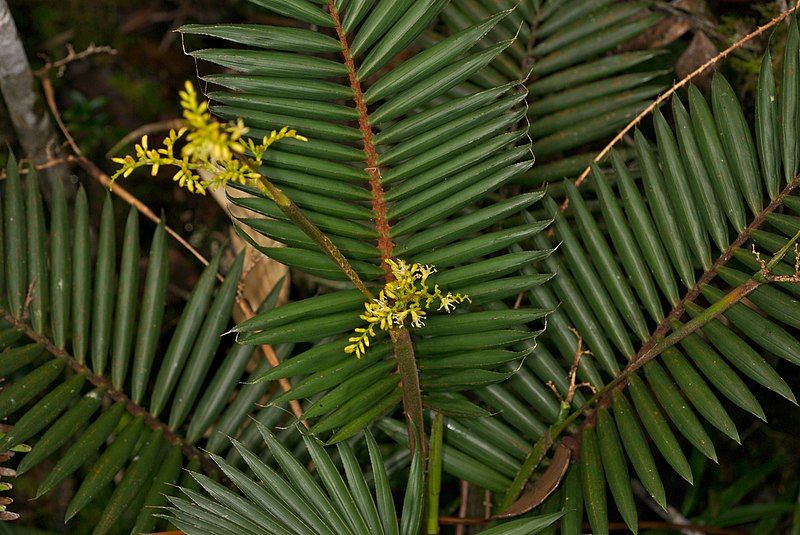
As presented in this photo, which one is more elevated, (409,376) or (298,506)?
(409,376)

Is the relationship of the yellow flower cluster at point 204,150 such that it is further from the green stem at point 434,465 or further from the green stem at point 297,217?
the green stem at point 434,465

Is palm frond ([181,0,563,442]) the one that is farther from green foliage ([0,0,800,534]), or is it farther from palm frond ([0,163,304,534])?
palm frond ([0,163,304,534])

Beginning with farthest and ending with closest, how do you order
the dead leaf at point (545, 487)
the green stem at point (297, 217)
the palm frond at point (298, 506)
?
the dead leaf at point (545, 487)
the palm frond at point (298, 506)
the green stem at point (297, 217)

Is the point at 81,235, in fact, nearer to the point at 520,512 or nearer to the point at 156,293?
the point at 156,293

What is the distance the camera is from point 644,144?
4.46 ft

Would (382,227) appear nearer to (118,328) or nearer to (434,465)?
(434,465)

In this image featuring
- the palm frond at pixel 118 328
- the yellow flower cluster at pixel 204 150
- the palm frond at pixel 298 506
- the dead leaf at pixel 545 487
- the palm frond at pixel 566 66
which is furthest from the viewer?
the palm frond at pixel 566 66

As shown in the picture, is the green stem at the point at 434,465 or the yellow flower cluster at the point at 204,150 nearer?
the yellow flower cluster at the point at 204,150

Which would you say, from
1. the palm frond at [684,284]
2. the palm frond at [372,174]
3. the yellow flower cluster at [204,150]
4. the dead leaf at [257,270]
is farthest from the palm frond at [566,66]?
the yellow flower cluster at [204,150]

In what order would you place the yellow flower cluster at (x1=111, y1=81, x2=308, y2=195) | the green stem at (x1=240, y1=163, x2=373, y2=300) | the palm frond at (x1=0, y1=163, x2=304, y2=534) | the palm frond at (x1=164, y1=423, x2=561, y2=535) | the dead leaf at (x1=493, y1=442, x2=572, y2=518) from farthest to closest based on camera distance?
the palm frond at (x1=0, y1=163, x2=304, y2=534)
the dead leaf at (x1=493, y1=442, x2=572, y2=518)
the palm frond at (x1=164, y1=423, x2=561, y2=535)
the green stem at (x1=240, y1=163, x2=373, y2=300)
the yellow flower cluster at (x1=111, y1=81, x2=308, y2=195)

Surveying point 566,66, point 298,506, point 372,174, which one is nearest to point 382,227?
point 372,174

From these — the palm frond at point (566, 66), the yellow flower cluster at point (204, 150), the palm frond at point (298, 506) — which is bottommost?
the palm frond at point (298, 506)

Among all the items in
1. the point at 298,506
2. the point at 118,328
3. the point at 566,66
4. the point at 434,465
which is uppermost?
the point at 566,66

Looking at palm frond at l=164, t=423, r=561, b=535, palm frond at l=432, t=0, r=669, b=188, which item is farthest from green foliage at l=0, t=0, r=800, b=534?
palm frond at l=432, t=0, r=669, b=188
